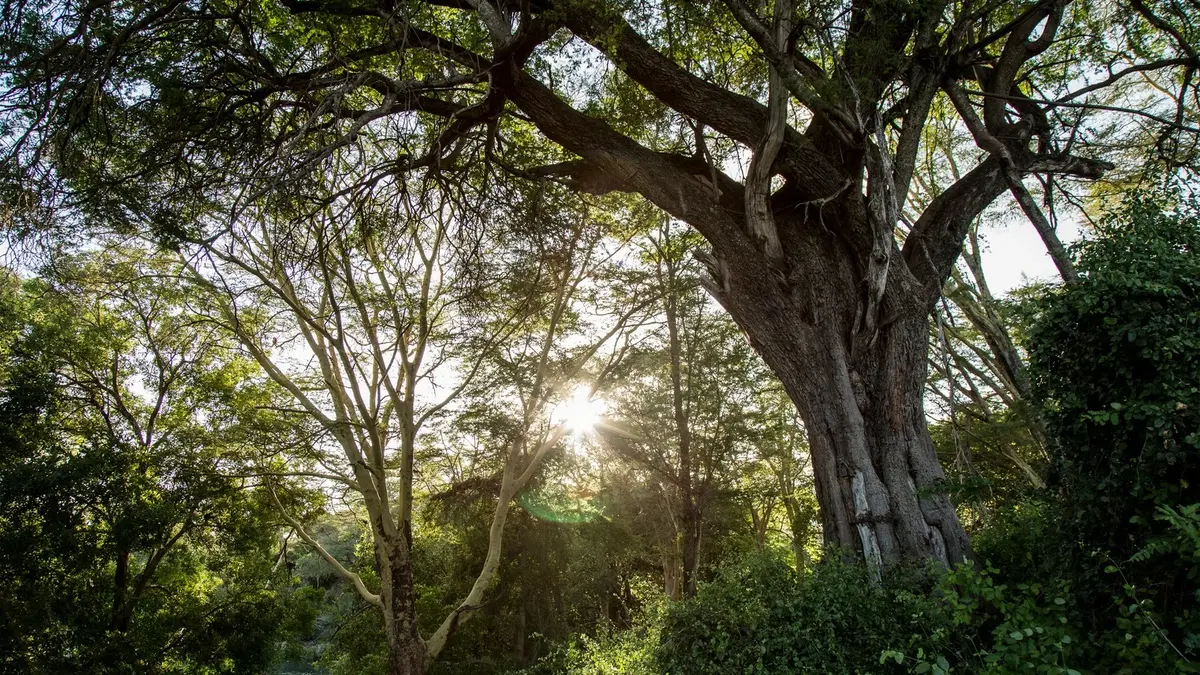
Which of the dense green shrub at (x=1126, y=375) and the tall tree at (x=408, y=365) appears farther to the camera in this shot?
the tall tree at (x=408, y=365)

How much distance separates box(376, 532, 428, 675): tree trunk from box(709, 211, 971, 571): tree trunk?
7.67 meters

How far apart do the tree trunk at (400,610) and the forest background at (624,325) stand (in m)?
0.07

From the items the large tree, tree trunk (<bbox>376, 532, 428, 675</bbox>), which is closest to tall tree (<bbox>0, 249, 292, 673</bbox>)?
tree trunk (<bbox>376, 532, 428, 675</bbox>)

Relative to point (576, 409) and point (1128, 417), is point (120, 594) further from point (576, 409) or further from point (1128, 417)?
point (1128, 417)

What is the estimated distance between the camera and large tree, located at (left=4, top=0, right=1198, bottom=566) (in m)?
4.75

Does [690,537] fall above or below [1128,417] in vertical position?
above

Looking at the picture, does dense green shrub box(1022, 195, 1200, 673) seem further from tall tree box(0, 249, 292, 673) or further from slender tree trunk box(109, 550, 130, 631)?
slender tree trunk box(109, 550, 130, 631)

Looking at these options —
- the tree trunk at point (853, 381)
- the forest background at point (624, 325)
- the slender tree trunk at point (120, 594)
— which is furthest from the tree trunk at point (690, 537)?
the slender tree trunk at point (120, 594)

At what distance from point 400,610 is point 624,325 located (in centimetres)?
674

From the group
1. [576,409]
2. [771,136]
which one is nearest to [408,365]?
[576,409]

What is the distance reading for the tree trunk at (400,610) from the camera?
9742 millimetres

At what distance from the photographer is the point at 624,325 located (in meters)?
12.5

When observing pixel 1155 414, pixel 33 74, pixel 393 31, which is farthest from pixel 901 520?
pixel 33 74

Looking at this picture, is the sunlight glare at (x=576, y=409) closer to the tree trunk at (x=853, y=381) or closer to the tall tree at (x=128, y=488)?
the tall tree at (x=128, y=488)
